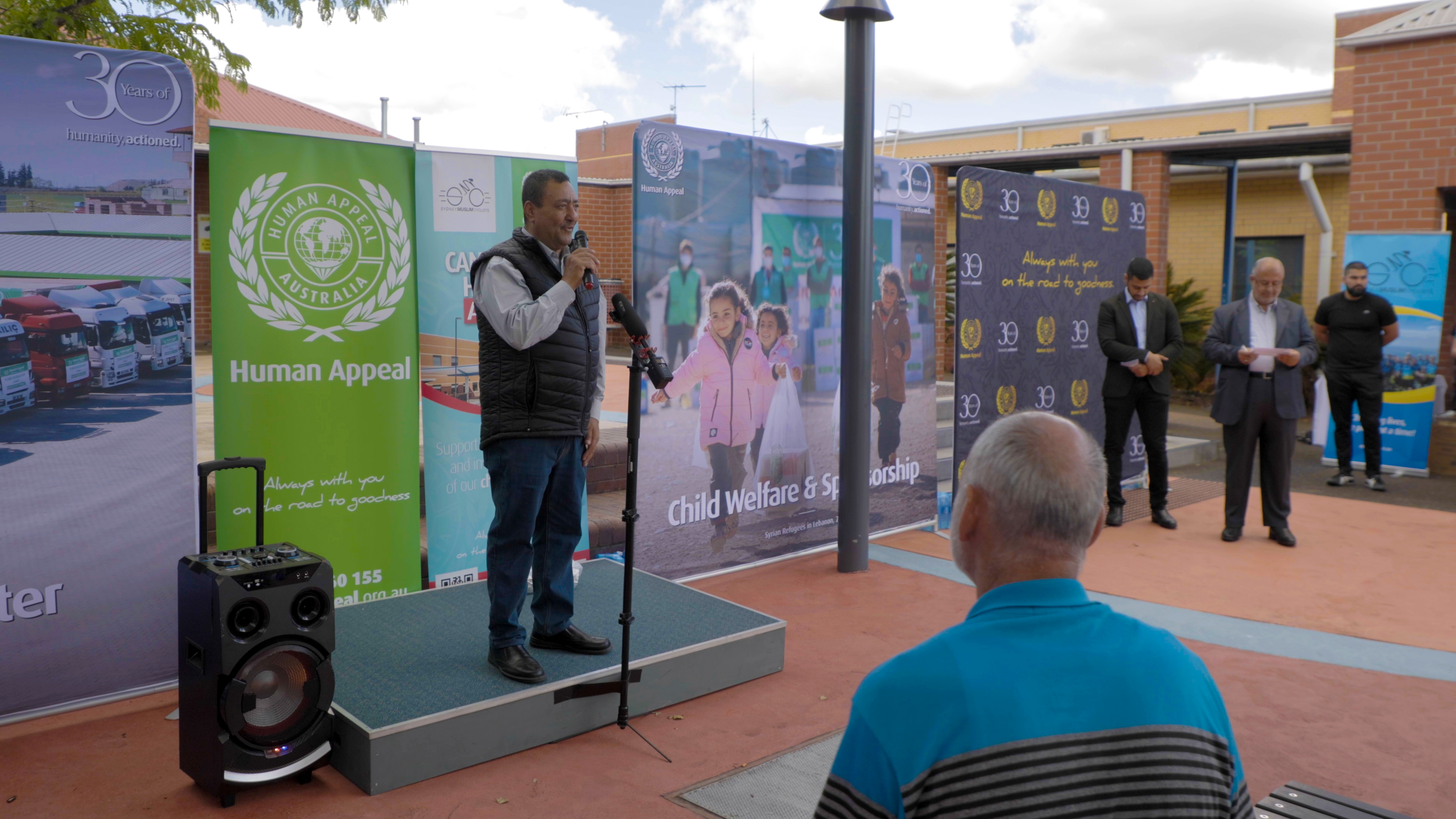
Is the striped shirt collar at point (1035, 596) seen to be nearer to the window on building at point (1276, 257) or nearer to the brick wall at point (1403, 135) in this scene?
the brick wall at point (1403, 135)

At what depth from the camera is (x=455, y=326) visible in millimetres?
4328

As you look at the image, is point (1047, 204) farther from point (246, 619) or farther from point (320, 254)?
point (246, 619)

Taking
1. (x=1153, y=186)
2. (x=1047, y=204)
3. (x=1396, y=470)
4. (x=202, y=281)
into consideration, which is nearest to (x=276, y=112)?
(x=202, y=281)

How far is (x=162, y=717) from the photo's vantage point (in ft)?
11.1

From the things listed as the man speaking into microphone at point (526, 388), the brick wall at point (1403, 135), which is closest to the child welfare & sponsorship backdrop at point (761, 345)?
the man speaking into microphone at point (526, 388)

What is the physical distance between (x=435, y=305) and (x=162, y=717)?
1.86 m

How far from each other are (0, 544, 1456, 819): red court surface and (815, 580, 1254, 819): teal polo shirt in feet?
5.91

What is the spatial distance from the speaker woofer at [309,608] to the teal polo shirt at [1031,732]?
2.09 m

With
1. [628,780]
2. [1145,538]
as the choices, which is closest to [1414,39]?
[1145,538]

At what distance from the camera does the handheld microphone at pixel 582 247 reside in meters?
3.08

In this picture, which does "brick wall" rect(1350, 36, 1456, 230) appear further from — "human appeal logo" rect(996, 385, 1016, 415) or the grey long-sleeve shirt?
the grey long-sleeve shirt

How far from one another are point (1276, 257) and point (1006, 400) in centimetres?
1020

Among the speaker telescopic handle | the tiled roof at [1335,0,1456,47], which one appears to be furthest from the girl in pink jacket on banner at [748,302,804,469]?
the tiled roof at [1335,0,1456,47]

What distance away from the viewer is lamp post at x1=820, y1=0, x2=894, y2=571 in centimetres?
518
